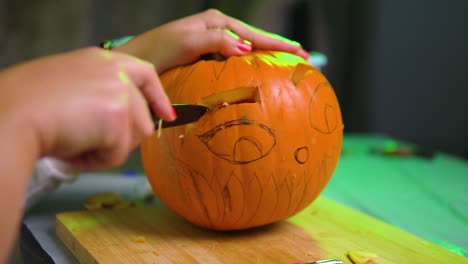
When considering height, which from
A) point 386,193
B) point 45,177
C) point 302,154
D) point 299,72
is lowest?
point 386,193

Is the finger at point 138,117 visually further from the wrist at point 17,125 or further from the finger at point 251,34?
the finger at point 251,34

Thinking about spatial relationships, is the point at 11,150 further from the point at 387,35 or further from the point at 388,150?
the point at 387,35

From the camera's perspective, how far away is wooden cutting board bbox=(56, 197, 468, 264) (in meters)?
0.79

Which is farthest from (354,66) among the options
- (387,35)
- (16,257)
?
(16,257)

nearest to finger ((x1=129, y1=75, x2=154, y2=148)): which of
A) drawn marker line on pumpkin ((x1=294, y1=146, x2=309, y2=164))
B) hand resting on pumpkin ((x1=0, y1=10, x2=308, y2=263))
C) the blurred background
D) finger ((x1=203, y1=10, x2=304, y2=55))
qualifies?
hand resting on pumpkin ((x1=0, y1=10, x2=308, y2=263))

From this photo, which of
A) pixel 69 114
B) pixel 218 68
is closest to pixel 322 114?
pixel 218 68

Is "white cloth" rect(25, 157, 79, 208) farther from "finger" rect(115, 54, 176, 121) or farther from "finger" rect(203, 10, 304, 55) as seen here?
"finger" rect(115, 54, 176, 121)

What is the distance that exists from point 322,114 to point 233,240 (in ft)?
0.81

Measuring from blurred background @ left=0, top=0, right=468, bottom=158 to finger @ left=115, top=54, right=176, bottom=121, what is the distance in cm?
152

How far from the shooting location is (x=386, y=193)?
126 centimetres

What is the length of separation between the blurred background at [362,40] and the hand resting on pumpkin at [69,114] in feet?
5.23

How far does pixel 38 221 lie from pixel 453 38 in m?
1.75

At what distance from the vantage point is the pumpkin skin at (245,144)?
0.80 m

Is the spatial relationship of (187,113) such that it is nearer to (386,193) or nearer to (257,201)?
(257,201)
